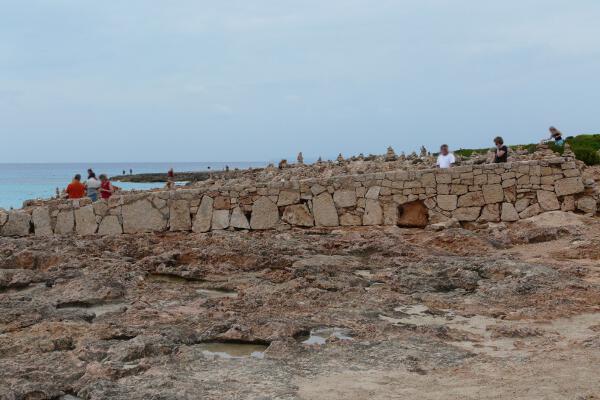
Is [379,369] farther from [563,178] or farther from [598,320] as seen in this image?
[563,178]

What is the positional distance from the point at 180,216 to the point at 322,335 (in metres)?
7.24

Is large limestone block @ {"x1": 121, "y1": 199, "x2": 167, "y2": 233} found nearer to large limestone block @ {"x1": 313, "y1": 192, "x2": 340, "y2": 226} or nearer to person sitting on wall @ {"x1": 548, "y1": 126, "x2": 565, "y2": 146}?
large limestone block @ {"x1": 313, "y1": 192, "x2": 340, "y2": 226}

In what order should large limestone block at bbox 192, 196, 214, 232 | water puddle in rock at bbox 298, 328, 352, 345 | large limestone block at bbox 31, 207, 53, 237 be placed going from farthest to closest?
1. large limestone block at bbox 31, 207, 53, 237
2. large limestone block at bbox 192, 196, 214, 232
3. water puddle in rock at bbox 298, 328, 352, 345

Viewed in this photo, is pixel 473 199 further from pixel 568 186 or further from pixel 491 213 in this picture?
pixel 568 186

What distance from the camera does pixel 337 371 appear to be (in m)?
4.65

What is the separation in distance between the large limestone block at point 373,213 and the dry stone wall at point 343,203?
0.02 metres

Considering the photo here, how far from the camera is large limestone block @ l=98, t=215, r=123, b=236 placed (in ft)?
40.7

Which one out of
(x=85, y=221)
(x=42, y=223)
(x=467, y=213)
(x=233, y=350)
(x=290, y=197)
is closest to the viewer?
(x=233, y=350)

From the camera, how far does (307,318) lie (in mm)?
6023

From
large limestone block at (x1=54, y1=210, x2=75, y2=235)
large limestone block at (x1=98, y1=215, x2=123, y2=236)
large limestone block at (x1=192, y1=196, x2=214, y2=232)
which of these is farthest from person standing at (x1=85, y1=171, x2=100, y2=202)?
large limestone block at (x1=192, y1=196, x2=214, y2=232)

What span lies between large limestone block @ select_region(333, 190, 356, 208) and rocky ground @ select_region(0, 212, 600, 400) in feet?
5.87

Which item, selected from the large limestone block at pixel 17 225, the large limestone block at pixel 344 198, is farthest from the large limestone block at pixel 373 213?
the large limestone block at pixel 17 225

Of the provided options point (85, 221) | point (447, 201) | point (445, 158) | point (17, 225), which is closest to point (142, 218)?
point (85, 221)

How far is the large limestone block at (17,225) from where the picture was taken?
12.7 m
